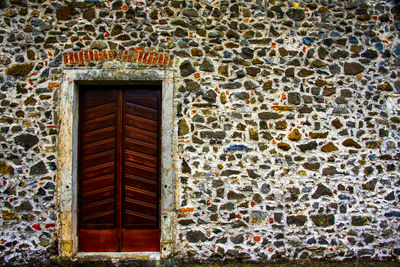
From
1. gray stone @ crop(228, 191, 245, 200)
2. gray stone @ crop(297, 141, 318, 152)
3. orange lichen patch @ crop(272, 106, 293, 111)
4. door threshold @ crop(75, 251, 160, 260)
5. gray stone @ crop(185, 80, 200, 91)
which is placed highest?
gray stone @ crop(185, 80, 200, 91)

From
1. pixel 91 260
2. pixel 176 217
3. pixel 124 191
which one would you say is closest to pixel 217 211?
pixel 176 217

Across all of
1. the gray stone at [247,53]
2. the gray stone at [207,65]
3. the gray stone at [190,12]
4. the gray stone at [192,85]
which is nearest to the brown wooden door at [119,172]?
the gray stone at [192,85]

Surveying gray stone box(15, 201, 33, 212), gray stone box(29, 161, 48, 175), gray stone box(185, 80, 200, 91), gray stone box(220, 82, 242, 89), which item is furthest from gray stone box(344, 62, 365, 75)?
gray stone box(15, 201, 33, 212)

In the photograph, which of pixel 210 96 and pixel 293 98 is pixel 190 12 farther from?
pixel 293 98

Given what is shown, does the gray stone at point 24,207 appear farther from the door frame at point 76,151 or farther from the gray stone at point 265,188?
the gray stone at point 265,188

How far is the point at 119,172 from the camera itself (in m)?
3.96

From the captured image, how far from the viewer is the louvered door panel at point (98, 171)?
154 inches

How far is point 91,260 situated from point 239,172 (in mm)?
2152

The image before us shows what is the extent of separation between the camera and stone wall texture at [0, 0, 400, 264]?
380 cm

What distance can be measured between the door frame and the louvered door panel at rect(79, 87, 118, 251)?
99 mm

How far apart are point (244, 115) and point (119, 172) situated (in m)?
1.81

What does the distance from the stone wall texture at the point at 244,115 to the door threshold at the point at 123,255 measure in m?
0.33

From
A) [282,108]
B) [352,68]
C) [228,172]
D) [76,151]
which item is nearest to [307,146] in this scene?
[282,108]

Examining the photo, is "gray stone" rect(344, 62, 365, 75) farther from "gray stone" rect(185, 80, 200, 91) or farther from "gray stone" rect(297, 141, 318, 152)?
"gray stone" rect(185, 80, 200, 91)
